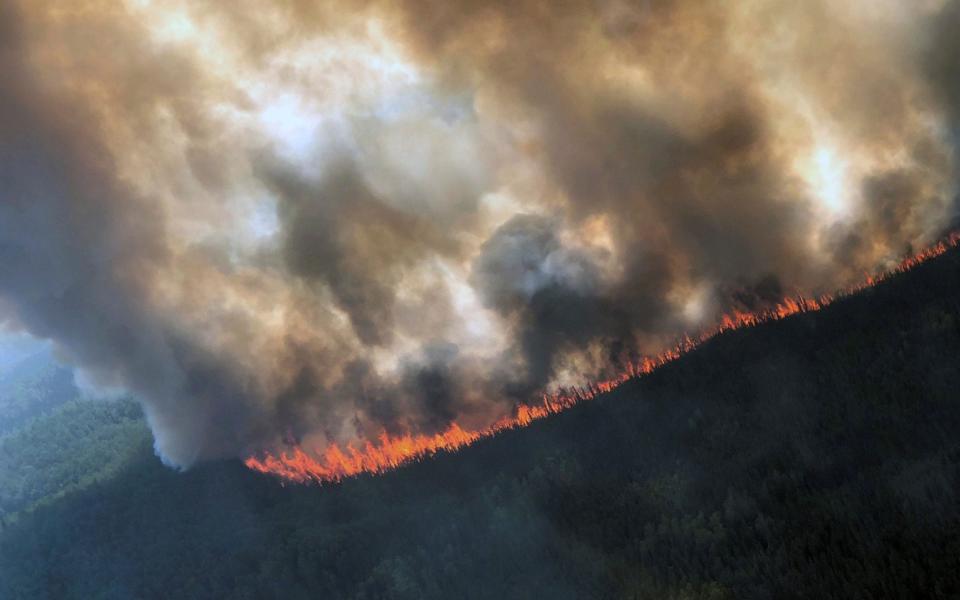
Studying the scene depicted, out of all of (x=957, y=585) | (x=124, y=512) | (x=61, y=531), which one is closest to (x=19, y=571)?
(x=61, y=531)

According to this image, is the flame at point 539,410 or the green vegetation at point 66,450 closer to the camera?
the flame at point 539,410

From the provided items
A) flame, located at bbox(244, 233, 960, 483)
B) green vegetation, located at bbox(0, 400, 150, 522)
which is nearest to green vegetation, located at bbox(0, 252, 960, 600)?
flame, located at bbox(244, 233, 960, 483)

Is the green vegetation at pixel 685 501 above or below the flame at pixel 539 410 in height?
below

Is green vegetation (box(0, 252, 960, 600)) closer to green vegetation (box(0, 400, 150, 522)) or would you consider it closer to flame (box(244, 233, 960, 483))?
flame (box(244, 233, 960, 483))

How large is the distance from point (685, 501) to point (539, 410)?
76.5 feet

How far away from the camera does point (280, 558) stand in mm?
43094

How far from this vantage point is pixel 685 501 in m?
28.2

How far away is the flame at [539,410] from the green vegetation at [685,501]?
215 cm

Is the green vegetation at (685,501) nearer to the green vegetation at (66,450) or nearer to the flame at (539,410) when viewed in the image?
the flame at (539,410)

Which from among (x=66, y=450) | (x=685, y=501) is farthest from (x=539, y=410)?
(x=66, y=450)

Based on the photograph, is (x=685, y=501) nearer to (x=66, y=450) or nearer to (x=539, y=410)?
(x=539, y=410)

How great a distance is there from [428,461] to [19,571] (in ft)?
164

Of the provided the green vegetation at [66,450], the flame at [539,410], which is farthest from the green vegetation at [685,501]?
the green vegetation at [66,450]

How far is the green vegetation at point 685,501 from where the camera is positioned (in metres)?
21.4
